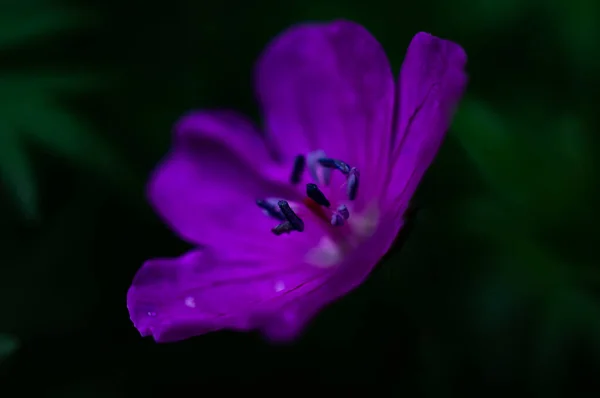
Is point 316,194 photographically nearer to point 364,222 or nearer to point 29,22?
point 364,222

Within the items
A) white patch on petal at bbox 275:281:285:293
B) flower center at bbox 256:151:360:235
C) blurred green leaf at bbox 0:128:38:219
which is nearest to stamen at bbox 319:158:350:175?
flower center at bbox 256:151:360:235

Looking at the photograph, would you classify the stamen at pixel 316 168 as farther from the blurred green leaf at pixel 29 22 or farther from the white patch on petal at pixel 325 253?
the blurred green leaf at pixel 29 22

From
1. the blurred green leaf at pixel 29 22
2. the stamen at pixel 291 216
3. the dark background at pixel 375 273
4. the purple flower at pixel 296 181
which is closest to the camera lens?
the purple flower at pixel 296 181

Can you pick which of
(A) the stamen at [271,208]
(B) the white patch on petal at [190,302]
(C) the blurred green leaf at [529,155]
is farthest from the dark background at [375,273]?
(B) the white patch on petal at [190,302]

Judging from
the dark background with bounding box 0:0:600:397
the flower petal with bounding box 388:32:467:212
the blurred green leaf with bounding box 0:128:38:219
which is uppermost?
the flower petal with bounding box 388:32:467:212

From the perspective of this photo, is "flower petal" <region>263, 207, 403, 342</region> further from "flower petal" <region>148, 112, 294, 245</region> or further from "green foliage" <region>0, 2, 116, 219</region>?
"green foliage" <region>0, 2, 116, 219</region>

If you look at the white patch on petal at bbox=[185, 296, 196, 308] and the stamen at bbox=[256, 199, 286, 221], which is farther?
the stamen at bbox=[256, 199, 286, 221]

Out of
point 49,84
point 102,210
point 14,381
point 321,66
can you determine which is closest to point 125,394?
point 14,381
